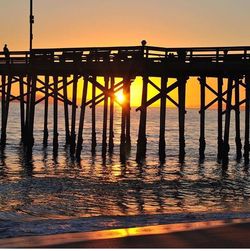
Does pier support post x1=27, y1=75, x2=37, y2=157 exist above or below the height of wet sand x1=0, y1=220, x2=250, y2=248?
above

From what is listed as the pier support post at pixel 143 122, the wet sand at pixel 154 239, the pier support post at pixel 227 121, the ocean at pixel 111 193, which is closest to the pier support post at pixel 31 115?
Result: the ocean at pixel 111 193

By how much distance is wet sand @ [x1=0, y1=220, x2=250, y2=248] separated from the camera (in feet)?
23.3

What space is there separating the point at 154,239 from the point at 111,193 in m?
7.42

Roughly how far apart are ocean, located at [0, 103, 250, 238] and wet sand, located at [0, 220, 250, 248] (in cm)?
120

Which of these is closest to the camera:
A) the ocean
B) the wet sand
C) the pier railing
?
the wet sand

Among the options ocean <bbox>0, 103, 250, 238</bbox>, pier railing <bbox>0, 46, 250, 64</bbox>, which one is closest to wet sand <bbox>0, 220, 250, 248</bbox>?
ocean <bbox>0, 103, 250, 238</bbox>

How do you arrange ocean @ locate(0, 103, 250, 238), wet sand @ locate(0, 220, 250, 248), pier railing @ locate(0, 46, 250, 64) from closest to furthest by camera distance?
wet sand @ locate(0, 220, 250, 248), ocean @ locate(0, 103, 250, 238), pier railing @ locate(0, 46, 250, 64)

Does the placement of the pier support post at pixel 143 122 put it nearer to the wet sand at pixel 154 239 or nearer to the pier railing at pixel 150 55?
the pier railing at pixel 150 55

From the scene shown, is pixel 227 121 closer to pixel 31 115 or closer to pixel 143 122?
pixel 143 122

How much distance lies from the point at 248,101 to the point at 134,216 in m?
13.5

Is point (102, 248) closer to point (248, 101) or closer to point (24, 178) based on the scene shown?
point (24, 178)

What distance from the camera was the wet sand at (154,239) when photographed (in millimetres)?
7109

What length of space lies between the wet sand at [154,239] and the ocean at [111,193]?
120 cm

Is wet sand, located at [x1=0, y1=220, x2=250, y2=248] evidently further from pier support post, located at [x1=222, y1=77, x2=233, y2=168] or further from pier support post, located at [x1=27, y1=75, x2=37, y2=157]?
pier support post, located at [x1=27, y1=75, x2=37, y2=157]
